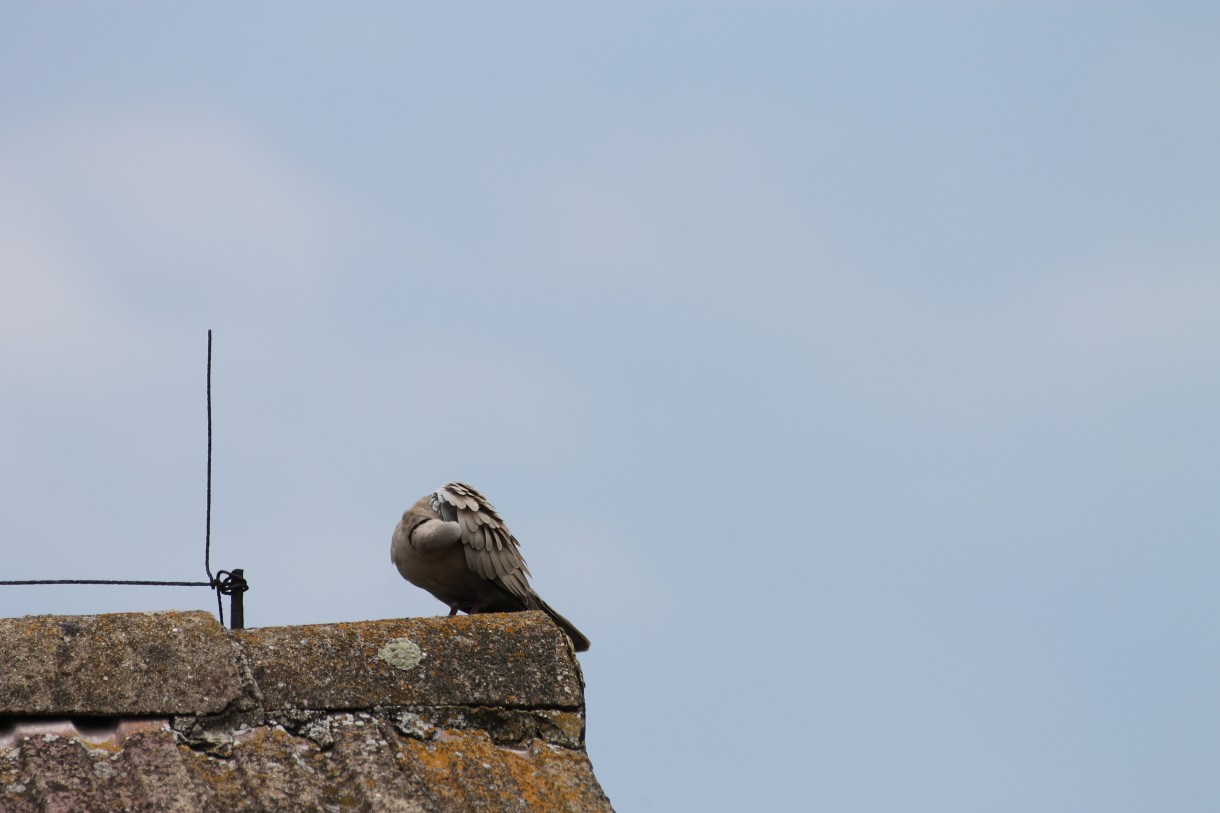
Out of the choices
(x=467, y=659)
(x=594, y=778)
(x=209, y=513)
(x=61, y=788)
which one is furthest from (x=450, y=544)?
(x=61, y=788)

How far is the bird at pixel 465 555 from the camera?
587cm

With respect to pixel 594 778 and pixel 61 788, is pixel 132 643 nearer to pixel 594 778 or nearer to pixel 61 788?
pixel 61 788

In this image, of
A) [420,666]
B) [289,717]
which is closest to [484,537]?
[420,666]

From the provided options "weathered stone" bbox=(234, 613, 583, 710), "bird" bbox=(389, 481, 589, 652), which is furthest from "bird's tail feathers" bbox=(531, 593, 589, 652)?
"weathered stone" bbox=(234, 613, 583, 710)

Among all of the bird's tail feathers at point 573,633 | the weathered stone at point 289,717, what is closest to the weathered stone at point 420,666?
Result: the weathered stone at point 289,717

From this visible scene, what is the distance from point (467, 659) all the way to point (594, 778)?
52cm

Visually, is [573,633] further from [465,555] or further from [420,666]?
[420,666]

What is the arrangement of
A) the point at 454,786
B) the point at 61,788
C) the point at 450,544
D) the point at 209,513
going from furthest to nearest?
the point at 450,544 → the point at 209,513 → the point at 454,786 → the point at 61,788

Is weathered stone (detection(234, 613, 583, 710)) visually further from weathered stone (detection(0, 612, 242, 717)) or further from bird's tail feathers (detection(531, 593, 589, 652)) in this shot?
bird's tail feathers (detection(531, 593, 589, 652))

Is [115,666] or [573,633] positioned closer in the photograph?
[115,666]

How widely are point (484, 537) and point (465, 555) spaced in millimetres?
97

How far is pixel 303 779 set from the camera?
386 cm

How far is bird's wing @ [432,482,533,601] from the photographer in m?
5.88

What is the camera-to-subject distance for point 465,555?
5883 mm
